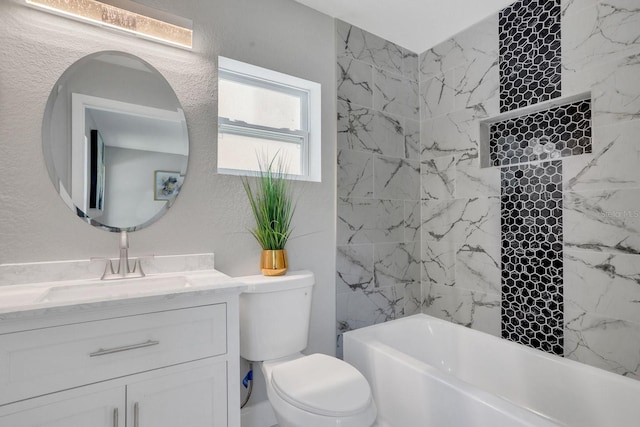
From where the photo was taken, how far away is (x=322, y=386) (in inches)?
51.9

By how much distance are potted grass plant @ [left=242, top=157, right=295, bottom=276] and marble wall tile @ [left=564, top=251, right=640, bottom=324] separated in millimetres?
1555

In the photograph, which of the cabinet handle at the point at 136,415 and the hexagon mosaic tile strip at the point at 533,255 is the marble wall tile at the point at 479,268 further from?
the cabinet handle at the point at 136,415

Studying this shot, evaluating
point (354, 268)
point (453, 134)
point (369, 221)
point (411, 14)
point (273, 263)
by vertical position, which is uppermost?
point (411, 14)

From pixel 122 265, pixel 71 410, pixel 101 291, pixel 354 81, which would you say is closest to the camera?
pixel 71 410

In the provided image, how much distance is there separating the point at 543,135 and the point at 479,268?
91 cm

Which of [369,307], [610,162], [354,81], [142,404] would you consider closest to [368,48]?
[354,81]

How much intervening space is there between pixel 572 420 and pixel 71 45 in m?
2.85

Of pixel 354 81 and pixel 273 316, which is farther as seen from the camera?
pixel 354 81

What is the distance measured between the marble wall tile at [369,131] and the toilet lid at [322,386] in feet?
4.41

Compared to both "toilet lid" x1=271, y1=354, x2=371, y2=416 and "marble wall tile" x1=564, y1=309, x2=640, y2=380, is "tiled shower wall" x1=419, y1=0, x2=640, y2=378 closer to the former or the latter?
"marble wall tile" x1=564, y1=309, x2=640, y2=380

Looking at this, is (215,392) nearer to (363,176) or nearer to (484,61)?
(363,176)

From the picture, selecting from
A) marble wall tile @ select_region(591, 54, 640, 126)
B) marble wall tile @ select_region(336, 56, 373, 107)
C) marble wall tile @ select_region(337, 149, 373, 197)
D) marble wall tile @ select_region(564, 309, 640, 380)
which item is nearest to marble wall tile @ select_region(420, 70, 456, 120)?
marble wall tile @ select_region(336, 56, 373, 107)

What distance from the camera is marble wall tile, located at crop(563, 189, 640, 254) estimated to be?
60.6 inches

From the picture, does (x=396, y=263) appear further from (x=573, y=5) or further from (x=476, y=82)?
(x=573, y=5)
